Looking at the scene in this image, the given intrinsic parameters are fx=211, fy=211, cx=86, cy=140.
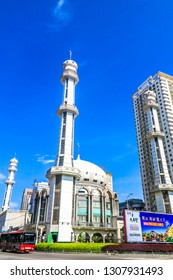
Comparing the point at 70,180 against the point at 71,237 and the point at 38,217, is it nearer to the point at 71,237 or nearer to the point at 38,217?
the point at 71,237

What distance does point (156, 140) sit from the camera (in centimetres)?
6388

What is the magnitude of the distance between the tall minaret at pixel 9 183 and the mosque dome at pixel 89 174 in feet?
137

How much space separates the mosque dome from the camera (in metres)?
63.5

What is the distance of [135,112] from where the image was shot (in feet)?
351

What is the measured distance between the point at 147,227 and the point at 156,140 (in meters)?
36.2

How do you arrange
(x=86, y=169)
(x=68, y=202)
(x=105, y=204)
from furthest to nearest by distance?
(x=86, y=169) < (x=105, y=204) < (x=68, y=202)

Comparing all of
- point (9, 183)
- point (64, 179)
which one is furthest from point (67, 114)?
point (9, 183)

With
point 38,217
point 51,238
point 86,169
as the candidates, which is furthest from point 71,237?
point 86,169

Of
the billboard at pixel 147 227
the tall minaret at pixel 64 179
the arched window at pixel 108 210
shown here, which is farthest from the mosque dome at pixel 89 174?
the billboard at pixel 147 227

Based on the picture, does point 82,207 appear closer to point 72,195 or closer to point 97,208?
point 97,208

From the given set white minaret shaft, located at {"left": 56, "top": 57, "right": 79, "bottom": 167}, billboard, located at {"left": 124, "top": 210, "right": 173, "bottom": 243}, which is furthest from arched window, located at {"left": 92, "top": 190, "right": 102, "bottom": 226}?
billboard, located at {"left": 124, "top": 210, "right": 173, "bottom": 243}

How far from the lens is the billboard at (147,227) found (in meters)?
30.1

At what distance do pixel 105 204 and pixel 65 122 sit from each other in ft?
85.6

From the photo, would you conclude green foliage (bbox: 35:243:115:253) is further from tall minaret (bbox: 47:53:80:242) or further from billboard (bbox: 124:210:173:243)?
tall minaret (bbox: 47:53:80:242)
